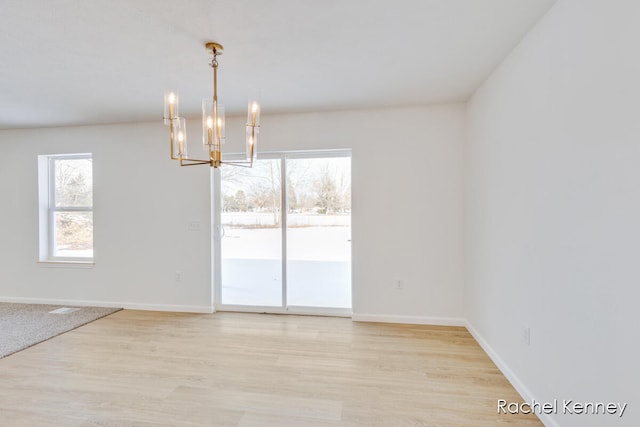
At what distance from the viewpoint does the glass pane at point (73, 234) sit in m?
4.35

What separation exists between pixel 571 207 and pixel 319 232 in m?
2.57

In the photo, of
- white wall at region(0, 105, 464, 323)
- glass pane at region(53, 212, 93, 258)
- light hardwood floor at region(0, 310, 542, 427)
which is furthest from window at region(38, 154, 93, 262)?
light hardwood floor at region(0, 310, 542, 427)

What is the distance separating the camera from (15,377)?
240cm

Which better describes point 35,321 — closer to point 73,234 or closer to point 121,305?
point 121,305

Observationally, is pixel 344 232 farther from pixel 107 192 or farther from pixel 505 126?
pixel 107 192

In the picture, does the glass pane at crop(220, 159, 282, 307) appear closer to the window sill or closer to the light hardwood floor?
the light hardwood floor

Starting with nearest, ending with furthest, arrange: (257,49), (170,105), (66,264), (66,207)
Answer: (170,105) → (257,49) → (66,264) → (66,207)

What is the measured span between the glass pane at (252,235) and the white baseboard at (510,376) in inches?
87.9

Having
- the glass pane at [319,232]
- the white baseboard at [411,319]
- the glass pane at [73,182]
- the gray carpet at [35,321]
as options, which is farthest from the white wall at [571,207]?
the glass pane at [73,182]

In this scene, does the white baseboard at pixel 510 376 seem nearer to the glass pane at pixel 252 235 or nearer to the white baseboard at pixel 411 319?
the white baseboard at pixel 411 319

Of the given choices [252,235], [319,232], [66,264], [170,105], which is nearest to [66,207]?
[66,264]

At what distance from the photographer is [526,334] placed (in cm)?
208

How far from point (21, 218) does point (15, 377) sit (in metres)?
2.90

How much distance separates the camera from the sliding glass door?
378cm
